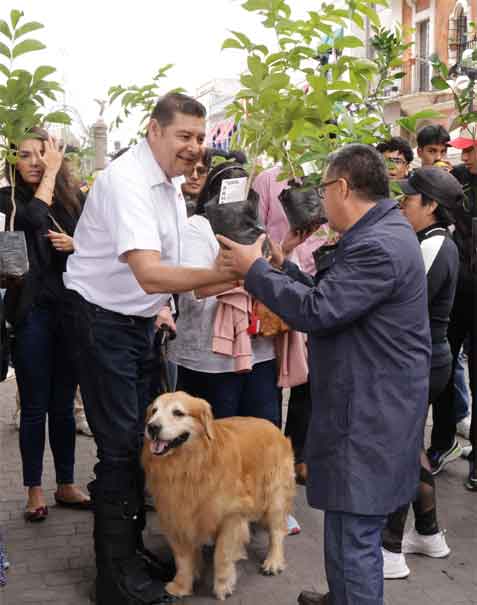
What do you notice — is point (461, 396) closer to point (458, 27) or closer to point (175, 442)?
point (175, 442)

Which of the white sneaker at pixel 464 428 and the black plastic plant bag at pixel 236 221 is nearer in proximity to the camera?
the black plastic plant bag at pixel 236 221

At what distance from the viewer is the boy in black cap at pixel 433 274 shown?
4.83m

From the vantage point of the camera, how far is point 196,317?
16.1ft

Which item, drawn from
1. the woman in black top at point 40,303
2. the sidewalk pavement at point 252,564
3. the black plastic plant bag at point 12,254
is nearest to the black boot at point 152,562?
the sidewalk pavement at point 252,564

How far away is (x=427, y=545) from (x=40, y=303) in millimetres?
2623

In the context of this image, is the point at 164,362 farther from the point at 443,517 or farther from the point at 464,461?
the point at 464,461

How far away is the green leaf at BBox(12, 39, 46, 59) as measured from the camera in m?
4.34

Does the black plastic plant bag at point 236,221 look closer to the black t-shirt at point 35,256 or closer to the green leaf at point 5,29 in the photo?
the green leaf at point 5,29

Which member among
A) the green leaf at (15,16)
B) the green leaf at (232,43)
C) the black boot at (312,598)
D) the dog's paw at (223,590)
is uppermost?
the green leaf at (15,16)

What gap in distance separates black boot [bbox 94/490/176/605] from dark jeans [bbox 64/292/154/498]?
79 mm

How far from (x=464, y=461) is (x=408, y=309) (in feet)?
12.1

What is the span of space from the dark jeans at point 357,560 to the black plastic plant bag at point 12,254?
6.45 ft

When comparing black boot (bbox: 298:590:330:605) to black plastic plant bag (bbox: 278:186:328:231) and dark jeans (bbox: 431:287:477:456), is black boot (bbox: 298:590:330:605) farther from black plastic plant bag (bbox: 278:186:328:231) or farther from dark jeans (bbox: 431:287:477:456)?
dark jeans (bbox: 431:287:477:456)

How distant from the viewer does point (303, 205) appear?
12.8ft
